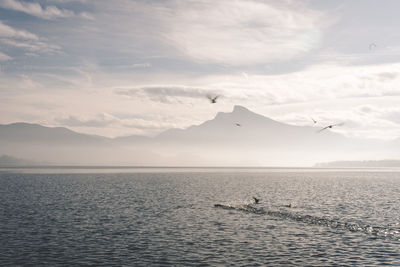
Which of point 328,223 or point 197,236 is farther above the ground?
point 328,223

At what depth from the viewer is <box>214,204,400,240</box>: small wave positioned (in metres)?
Result: 56.0

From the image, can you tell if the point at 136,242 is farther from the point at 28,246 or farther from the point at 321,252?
the point at 321,252

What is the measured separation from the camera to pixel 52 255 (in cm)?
4141

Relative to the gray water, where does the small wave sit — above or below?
above

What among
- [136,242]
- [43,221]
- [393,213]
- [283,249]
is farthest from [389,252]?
[43,221]

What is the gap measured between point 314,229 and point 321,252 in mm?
15676

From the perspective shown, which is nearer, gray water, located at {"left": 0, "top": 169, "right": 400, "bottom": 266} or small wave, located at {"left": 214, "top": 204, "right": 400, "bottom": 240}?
gray water, located at {"left": 0, "top": 169, "right": 400, "bottom": 266}

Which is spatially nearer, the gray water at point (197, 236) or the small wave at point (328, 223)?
the gray water at point (197, 236)

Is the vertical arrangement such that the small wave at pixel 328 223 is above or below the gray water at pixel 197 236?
above

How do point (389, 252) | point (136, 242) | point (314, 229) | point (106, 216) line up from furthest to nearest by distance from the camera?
point (106, 216), point (314, 229), point (136, 242), point (389, 252)

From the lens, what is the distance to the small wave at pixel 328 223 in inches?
2203

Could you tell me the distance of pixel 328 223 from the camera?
64.4 meters

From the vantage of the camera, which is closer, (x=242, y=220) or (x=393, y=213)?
(x=242, y=220)

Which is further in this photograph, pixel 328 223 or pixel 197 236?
pixel 328 223
